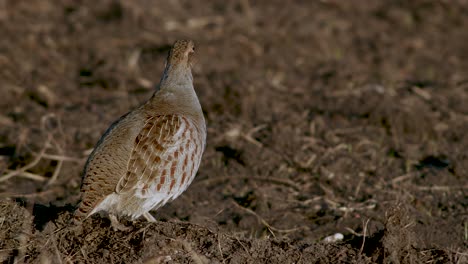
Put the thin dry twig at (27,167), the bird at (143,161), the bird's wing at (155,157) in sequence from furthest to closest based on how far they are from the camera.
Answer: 1. the thin dry twig at (27,167)
2. the bird's wing at (155,157)
3. the bird at (143,161)

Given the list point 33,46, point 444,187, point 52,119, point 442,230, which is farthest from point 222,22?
point 442,230

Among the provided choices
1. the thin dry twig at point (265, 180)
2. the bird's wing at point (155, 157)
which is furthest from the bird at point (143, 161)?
the thin dry twig at point (265, 180)

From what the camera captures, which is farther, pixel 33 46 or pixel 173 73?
pixel 33 46

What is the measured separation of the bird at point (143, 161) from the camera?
190 inches

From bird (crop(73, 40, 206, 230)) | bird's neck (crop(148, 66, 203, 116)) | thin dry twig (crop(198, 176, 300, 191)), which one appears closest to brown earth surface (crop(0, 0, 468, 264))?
thin dry twig (crop(198, 176, 300, 191))

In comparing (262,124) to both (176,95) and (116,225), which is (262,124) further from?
(116,225)

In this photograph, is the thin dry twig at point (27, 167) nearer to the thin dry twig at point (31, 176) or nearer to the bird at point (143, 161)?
the thin dry twig at point (31, 176)

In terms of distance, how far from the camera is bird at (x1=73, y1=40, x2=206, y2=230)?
4.83 m

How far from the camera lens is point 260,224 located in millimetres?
5738

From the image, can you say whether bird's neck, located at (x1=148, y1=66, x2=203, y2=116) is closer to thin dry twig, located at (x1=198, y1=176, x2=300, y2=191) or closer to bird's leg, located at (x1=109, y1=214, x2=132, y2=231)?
bird's leg, located at (x1=109, y1=214, x2=132, y2=231)

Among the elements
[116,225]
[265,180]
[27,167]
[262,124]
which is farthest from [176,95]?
[262,124]

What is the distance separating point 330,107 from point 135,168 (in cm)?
389

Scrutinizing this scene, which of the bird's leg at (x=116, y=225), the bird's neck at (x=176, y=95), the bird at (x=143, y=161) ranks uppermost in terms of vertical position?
the bird's neck at (x=176, y=95)

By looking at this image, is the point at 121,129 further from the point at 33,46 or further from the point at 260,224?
the point at 33,46
